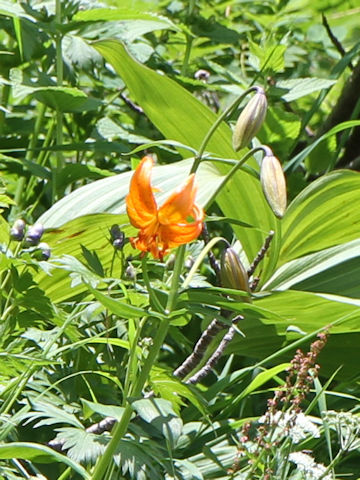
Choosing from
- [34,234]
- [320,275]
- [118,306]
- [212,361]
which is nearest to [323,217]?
[320,275]

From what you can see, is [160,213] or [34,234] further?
[34,234]

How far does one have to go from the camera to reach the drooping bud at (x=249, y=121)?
1.14 meters

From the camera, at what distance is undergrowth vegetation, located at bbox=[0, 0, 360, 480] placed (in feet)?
3.58

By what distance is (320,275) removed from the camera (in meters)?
1.58

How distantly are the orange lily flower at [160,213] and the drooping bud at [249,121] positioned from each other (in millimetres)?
124

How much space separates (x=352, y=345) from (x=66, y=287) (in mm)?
493

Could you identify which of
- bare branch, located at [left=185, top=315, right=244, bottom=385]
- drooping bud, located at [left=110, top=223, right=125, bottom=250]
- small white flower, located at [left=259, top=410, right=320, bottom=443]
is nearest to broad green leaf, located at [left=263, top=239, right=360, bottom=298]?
bare branch, located at [left=185, top=315, right=244, bottom=385]

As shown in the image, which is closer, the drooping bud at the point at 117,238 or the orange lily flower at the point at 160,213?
the orange lily flower at the point at 160,213

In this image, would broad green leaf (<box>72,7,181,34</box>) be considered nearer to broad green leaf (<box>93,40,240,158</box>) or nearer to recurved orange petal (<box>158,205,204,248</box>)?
broad green leaf (<box>93,40,240,158</box>)

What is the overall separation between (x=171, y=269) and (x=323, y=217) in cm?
41

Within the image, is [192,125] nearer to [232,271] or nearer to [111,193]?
[111,193]

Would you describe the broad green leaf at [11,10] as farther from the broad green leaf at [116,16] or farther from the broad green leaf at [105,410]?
the broad green leaf at [105,410]

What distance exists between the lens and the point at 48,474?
133 centimetres

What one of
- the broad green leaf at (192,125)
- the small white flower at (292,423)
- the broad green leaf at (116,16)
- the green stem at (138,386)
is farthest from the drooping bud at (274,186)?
the broad green leaf at (116,16)
